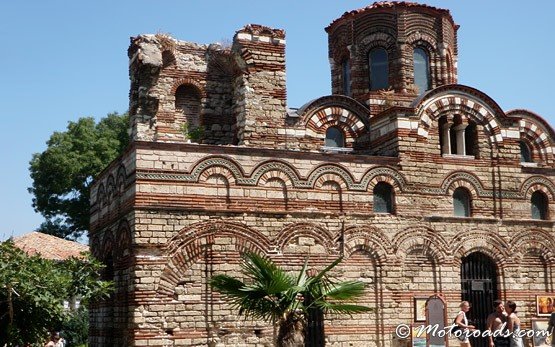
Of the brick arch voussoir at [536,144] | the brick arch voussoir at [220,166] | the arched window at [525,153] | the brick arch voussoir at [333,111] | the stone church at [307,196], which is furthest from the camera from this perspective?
the arched window at [525,153]

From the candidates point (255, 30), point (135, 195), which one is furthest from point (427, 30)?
point (135, 195)

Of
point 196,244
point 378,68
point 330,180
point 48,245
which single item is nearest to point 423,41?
point 378,68

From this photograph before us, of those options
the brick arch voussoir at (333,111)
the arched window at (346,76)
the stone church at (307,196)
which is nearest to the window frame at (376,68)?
the stone church at (307,196)

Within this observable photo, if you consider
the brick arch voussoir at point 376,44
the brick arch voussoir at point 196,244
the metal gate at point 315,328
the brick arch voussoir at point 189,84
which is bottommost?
the metal gate at point 315,328

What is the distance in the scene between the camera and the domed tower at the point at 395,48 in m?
20.5

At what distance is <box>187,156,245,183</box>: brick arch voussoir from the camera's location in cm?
1450

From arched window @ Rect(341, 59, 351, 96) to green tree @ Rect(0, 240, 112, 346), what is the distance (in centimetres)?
1043

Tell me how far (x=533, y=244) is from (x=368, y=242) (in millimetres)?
4405

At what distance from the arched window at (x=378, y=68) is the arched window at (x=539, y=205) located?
5.07 metres

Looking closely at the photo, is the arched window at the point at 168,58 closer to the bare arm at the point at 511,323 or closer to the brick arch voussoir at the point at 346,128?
the brick arch voussoir at the point at 346,128

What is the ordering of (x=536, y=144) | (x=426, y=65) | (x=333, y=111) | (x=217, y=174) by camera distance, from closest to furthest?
(x=217, y=174) < (x=333, y=111) < (x=536, y=144) < (x=426, y=65)

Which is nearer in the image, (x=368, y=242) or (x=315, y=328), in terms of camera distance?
(x=315, y=328)

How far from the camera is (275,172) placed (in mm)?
15289

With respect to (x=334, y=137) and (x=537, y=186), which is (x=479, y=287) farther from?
(x=334, y=137)
